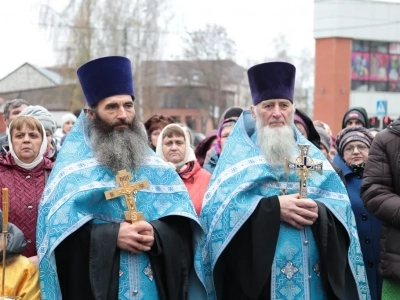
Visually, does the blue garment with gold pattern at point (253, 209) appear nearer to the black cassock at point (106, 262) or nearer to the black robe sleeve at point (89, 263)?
the black cassock at point (106, 262)

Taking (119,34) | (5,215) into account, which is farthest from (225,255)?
(119,34)

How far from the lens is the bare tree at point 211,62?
1613 inches

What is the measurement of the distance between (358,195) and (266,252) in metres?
1.28

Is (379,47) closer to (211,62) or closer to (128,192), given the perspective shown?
(211,62)

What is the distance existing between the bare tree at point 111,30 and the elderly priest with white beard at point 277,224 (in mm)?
29860

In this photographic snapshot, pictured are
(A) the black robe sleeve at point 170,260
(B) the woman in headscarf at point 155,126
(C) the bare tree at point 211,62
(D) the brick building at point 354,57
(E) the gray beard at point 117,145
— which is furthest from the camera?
(C) the bare tree at point 211,62

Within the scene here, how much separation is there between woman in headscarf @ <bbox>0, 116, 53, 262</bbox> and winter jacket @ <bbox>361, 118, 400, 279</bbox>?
6.83 ft

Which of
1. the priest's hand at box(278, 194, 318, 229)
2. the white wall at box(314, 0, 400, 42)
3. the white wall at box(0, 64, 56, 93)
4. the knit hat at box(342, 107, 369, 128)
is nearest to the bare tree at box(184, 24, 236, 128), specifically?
the white wall at box(314, 0, 400, 42)

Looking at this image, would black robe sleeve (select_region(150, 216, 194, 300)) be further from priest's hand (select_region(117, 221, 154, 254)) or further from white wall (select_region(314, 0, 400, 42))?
white wall (select_region(314, 0, 400, 42))

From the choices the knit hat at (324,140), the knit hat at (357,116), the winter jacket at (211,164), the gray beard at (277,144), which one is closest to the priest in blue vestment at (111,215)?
the gray beard at (277,144)

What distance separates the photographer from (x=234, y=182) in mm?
4418

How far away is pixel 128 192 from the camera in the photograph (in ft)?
13.1

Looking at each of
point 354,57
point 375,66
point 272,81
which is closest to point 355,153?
point 272,81

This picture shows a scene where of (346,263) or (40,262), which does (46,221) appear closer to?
(40,262)
